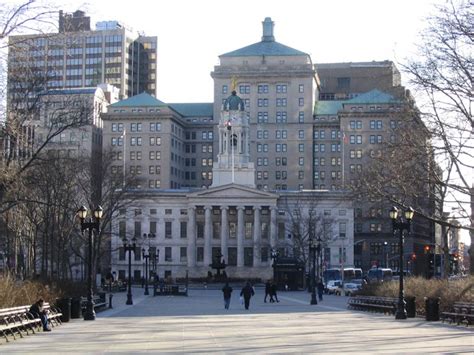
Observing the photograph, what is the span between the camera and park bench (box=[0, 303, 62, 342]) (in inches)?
1113

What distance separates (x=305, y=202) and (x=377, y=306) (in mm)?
103714

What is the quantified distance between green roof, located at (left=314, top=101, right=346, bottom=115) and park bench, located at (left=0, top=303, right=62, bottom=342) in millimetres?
153996

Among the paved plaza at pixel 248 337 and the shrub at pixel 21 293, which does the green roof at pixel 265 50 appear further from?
the paved plaza at pixel 248 337

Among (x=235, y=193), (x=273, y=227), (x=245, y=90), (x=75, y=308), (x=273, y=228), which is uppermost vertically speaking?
(x=245, y=90)

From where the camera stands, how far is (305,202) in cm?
15188

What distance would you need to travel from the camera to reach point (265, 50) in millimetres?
187875

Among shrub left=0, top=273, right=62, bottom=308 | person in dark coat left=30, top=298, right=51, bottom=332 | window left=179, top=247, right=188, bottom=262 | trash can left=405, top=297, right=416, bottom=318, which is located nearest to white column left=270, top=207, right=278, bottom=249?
window left=179, top=247, right=188, bottom=262

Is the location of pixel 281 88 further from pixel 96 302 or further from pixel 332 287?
pixel 96 302

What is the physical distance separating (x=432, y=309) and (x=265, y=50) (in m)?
152

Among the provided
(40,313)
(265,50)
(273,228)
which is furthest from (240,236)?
(40,313)

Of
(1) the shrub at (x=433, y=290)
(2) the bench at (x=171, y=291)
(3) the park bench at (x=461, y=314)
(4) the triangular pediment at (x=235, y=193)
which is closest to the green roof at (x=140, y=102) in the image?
(4) the triangular pediment at (x=235, y=193)

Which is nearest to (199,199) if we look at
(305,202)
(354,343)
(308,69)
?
(305,202)

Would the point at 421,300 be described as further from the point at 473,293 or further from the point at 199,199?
the point at 199,199

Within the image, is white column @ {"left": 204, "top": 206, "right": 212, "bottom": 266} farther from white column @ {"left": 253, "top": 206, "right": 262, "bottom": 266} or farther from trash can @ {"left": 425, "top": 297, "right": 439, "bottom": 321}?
trash can @ {"left": 425, "top": 297, "right": 439, "bottom": 321}
